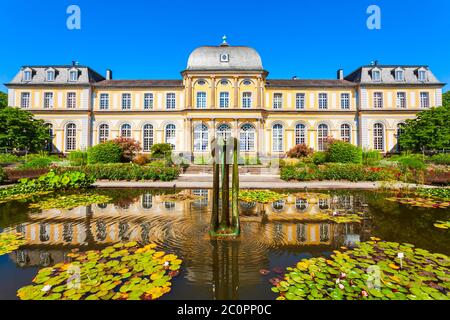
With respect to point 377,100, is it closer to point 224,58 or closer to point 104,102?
point 224,58

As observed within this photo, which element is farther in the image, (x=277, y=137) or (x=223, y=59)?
(x=277, y=137)

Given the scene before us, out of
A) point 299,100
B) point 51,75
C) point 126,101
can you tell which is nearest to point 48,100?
point 51,75

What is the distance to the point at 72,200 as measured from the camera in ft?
25.5

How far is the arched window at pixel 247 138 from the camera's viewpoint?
26266 millimetres

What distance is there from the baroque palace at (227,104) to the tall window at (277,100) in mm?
118

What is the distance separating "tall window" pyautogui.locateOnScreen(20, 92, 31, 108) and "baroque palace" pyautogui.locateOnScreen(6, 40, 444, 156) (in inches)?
3.7

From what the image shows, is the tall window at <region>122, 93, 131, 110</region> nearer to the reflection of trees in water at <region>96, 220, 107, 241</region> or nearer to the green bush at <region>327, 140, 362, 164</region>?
the green bush at <region>327, 140, 362, 164</region>

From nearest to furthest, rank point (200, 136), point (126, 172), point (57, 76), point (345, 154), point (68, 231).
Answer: point (68, 231) → point (126, 172) → point (345, 154) → point (200, 136) → point (57, 76)

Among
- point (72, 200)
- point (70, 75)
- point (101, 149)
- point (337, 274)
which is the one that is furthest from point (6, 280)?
point (70, 75)

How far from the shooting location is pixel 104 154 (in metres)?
18.0

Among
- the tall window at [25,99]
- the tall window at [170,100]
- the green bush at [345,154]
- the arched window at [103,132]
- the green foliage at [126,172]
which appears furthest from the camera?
the tall window at [170,100]

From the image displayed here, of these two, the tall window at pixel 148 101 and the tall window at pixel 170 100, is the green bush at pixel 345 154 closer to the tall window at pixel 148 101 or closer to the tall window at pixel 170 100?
the tall window at pixel 170 100

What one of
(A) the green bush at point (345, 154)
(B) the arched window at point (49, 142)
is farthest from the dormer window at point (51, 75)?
(A) the green bush at point (345, 154)

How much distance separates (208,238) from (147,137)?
25.2 metres
